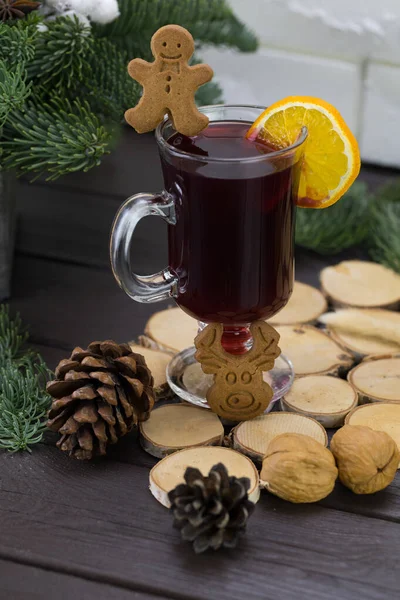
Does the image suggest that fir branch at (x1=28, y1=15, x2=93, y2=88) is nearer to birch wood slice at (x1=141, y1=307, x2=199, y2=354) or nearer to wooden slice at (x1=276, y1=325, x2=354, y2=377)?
birch wood slice at (x1=141, y1=307, x2=199, y2=354)

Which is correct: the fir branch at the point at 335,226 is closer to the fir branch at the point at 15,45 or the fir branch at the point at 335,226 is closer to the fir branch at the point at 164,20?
the fir branch at the point at 164,20

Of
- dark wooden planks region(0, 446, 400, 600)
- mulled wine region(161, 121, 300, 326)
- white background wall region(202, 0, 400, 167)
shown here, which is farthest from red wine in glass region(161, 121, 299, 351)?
white background wall region(202, 0, 400, 167)

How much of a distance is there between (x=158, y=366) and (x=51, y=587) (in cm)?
34

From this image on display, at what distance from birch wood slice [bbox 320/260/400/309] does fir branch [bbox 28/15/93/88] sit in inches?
18.2

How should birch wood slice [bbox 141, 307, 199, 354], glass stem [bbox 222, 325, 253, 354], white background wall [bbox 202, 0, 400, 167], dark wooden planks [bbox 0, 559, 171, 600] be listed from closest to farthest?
dark wooden planks [bbox 0, 559, 171, 600] → glass stem [bbox 222, 325, 253, 354] → birch wood slice [bbox 141, 307, 199, 354] → white background wall [bbox 202, 0, 400, 167]

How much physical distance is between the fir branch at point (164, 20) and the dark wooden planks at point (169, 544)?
638 millimetres

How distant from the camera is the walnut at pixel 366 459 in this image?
0.82m

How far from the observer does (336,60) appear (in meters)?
1.55

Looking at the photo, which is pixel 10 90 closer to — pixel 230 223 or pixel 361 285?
pixel 230 223

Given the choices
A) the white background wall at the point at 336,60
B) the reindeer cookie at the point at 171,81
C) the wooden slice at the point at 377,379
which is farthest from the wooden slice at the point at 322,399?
the white background wall at the point at 336,60

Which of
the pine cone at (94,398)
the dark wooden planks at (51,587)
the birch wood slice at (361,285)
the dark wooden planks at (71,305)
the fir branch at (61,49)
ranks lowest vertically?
the dark wooden planks at (51,587)

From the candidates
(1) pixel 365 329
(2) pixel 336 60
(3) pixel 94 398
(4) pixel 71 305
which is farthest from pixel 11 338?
(2) pixel 336 60

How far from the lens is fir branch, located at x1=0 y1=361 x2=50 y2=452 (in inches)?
35.1

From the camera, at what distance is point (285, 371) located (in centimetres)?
99
